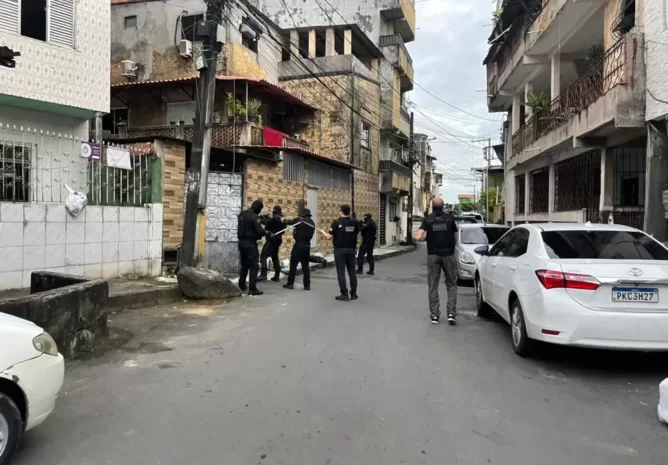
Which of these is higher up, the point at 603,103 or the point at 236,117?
the point at 236,117

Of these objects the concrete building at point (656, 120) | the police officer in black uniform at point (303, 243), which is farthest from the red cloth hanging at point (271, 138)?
the concrete building at point (656, 120)

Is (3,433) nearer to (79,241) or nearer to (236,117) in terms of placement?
(79,241)

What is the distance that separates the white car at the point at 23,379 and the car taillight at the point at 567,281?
4350mm

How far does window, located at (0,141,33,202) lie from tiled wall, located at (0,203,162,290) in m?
0.25

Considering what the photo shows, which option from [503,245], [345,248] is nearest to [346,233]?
[345,248]

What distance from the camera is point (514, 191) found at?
23.0m

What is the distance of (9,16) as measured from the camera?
9.92 meters

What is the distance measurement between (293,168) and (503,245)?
10.8 meters

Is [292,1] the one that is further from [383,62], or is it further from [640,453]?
[640,453]

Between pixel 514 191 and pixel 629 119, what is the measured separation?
13.6 meters

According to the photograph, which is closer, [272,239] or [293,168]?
[272,239]

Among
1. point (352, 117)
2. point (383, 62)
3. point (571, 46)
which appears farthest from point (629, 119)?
point (383, 62)

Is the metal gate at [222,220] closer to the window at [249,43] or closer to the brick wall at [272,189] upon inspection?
the brick wall at [272,189]

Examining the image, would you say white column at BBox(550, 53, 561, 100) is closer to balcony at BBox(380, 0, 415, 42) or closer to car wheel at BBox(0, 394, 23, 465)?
balcony at BBox(380, 0, 415, 42)
